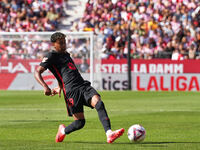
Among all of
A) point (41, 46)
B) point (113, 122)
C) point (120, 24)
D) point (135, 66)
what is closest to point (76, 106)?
point (113, 122)

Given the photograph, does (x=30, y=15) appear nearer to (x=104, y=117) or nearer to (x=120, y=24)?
(x=120, y=24)

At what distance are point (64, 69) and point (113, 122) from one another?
4.17 metres

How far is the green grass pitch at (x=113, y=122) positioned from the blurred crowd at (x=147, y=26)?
4925 mm

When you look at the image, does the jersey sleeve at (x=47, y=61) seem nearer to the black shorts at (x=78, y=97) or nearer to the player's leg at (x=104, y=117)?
the black shorts at (x=78, y=97)

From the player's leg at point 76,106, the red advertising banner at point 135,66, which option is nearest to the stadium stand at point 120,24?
the red advertising banner at point 135,66

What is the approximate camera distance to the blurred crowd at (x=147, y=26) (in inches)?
1088

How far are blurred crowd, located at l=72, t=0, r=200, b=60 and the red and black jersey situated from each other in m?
17.5

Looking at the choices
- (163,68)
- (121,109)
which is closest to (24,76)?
(163,68)

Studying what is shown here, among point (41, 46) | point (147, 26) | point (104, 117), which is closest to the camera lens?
point (104, 117)

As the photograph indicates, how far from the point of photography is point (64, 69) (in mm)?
9445

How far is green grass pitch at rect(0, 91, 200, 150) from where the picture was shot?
9263 mm

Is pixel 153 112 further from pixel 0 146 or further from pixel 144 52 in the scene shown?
pixel 144 52

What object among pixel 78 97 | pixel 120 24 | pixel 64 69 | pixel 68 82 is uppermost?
pixel 64 69

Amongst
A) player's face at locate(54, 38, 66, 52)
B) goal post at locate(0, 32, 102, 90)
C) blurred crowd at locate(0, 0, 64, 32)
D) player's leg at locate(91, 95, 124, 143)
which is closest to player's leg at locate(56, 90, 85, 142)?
player's leg at locate(91, 95, 124, 143)
